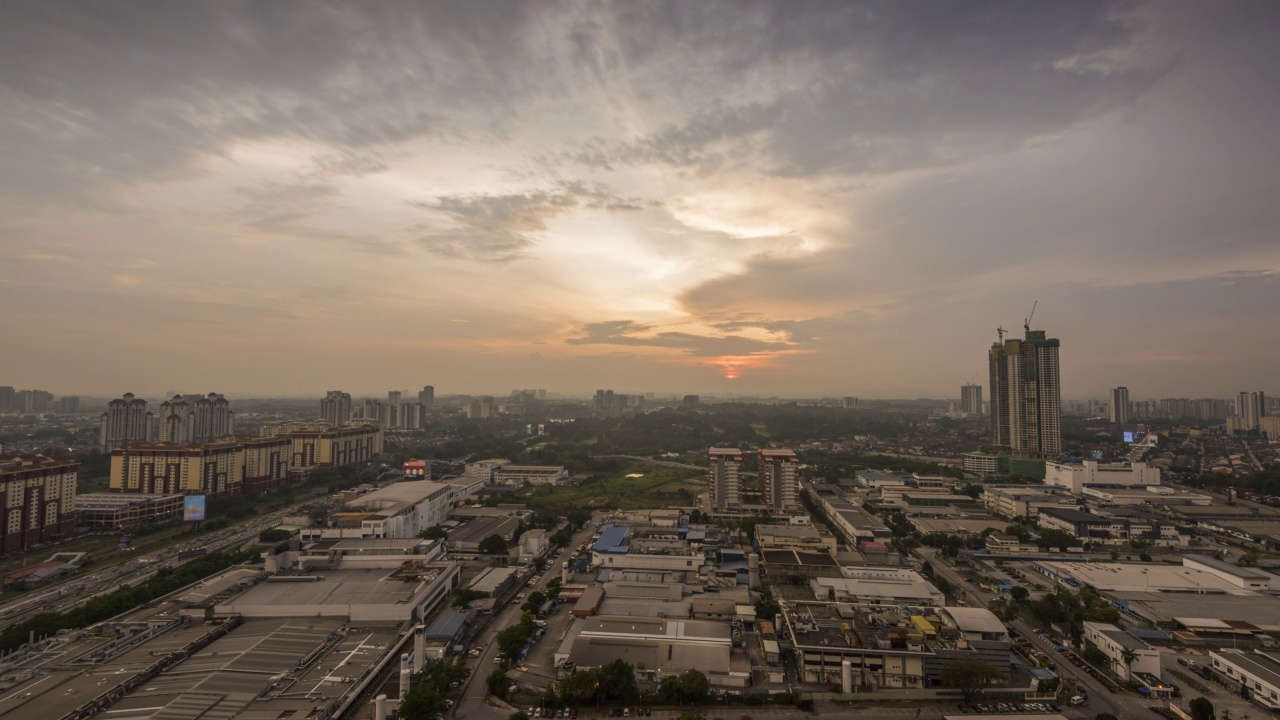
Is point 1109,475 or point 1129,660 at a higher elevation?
point 1109,475

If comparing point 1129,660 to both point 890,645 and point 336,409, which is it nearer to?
point 890,645

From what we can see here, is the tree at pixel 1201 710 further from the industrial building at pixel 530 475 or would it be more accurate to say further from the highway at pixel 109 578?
the industrial building at pixel 530 475

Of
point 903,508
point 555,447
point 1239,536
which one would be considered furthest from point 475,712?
point 555,447

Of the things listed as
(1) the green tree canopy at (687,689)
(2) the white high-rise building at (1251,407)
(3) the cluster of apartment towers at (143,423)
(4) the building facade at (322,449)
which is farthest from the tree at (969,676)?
(2) the white high-rise building at (1251,407)

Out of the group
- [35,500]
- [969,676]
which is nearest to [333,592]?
[35,500]

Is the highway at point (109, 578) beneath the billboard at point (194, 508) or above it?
beneath

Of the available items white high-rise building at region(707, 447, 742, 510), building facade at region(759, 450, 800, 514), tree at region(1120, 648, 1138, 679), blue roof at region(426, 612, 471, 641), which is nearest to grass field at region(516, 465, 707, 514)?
white high-rise building at region(707, 447, 742, 510)
